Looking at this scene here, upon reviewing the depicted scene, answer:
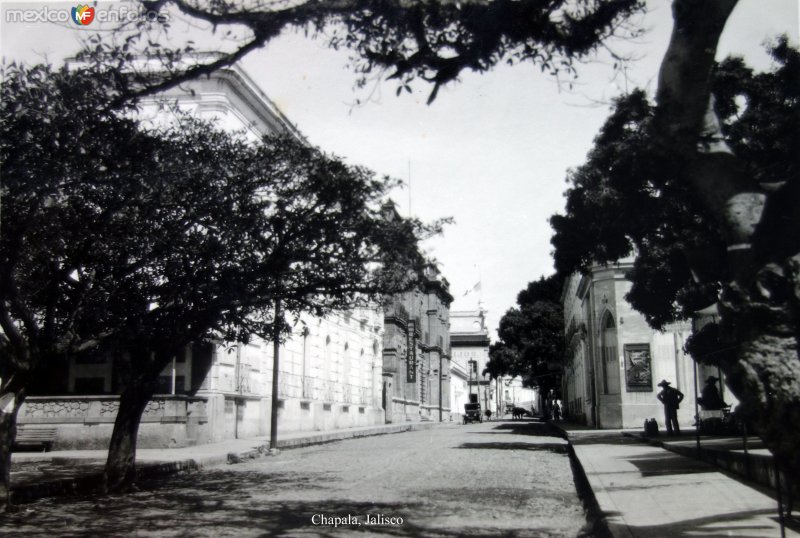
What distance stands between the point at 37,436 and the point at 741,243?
61.2 feet

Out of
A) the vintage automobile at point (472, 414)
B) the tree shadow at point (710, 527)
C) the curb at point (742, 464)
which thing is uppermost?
the curb at point (742, 464)

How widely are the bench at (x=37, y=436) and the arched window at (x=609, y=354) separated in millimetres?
19458

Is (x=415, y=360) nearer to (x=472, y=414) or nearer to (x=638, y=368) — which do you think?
(x=472, y=414)

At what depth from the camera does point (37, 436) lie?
1878 cm

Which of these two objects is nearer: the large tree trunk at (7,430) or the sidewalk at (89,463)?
the large tree trunk at (7,430)

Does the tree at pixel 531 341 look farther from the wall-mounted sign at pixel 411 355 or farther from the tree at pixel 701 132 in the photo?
the tree at pixel 701 132

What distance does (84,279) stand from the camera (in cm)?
988

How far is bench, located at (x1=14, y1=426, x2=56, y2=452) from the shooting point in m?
18.5

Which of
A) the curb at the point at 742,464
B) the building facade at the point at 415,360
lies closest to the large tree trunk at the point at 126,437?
the curb at the point at 742,464

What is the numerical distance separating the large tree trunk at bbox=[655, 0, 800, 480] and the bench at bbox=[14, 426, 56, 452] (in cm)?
1810

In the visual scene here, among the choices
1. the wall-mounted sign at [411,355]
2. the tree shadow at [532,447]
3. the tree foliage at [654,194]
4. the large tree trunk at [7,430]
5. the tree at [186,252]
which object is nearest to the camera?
the large tree trunk at [7,430]

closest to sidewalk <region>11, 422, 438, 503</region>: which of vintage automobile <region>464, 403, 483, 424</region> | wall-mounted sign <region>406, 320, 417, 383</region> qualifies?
wall-mounted sign <region>406, 320, 417, 383</region>

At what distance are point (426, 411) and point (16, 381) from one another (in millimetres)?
53841

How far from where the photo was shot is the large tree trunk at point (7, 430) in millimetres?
8609
